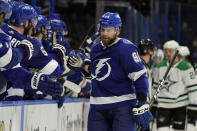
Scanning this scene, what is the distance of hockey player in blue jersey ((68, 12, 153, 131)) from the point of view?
3.83 metres

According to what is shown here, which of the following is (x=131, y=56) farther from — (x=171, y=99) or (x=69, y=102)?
(x=171, y=99)

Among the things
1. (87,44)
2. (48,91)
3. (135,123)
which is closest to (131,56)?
(135,123)

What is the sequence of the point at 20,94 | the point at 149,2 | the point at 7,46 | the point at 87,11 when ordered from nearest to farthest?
the point at 7,46
the point at 20,94
the point at 87,11
the point at 149,2

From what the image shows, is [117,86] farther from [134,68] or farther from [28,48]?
[28,48]

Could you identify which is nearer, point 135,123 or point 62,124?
point 135,123

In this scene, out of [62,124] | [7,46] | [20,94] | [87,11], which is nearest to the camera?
[7,46]

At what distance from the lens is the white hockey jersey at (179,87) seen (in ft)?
20.8

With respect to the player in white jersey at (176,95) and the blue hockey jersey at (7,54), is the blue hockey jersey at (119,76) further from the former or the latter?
the player in white jersey at (176,95)

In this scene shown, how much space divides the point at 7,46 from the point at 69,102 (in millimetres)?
1796

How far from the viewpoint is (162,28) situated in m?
11.9

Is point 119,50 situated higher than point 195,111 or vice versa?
point 119,50

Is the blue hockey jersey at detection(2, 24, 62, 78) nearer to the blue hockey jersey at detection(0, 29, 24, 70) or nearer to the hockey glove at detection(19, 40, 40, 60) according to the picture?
the hockey glove at detection(19, 40, 40, 60)

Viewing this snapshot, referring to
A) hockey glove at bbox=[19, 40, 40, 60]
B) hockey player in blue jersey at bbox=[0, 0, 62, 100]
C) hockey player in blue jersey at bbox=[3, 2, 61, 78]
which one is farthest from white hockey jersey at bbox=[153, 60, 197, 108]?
hockey glove at bbox=[19, 40, 40, 60]

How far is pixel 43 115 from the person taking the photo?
3.81m
